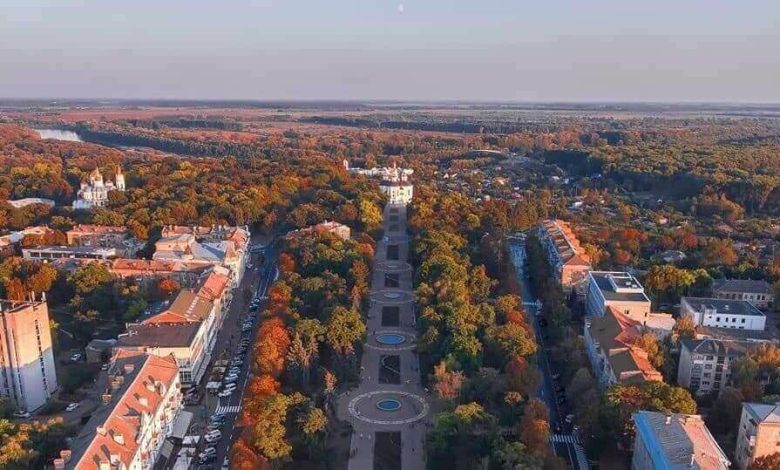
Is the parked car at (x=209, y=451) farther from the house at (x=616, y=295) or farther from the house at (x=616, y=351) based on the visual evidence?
the house at (x=616, y=295)

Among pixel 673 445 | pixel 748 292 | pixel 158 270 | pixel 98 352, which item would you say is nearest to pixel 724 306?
pixel 748 292

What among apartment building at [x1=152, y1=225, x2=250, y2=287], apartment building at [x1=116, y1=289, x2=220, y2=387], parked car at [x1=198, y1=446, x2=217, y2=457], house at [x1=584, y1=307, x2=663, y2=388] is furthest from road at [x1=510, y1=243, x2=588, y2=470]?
apartment building at [x1=152, y1=225, x2=250, y2=287]

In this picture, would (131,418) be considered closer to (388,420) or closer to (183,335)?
(183,335)

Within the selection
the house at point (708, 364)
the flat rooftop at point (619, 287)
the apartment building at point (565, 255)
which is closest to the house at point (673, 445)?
the house at point (708, 364)

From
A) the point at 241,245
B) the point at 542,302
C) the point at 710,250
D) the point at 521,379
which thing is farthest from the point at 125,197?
the point at 710,250

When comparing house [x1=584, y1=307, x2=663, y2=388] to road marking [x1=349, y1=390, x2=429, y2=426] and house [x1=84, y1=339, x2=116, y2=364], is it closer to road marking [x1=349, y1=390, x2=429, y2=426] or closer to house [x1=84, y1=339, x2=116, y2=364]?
road marking [x1=349, y1=390, x2=429, y2=426]
